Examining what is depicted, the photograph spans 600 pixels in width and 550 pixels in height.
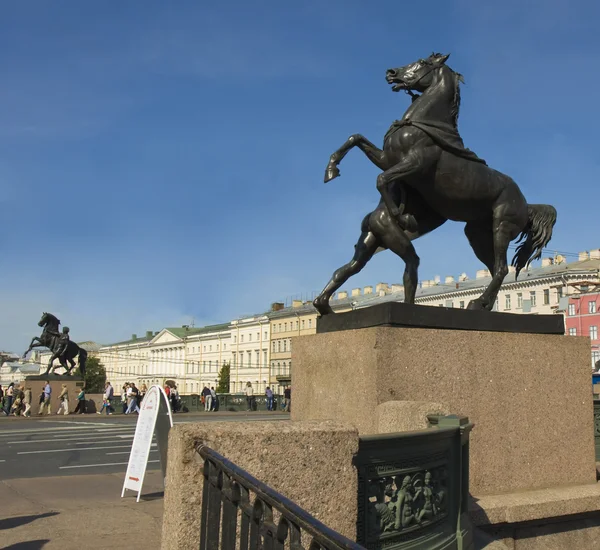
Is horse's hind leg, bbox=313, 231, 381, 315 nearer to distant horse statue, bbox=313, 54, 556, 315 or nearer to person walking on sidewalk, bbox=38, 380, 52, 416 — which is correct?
distant horse statue, bbox=313, 54, 556, 315

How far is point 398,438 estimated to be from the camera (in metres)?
3.33

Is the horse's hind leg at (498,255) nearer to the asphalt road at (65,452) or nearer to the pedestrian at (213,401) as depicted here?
the asphalt road at (65,452)

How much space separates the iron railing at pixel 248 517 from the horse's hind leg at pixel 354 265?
3418mm

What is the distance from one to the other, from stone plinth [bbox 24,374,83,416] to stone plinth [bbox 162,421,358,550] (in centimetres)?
2907

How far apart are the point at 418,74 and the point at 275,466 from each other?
4480mm

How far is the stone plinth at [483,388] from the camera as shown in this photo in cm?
514

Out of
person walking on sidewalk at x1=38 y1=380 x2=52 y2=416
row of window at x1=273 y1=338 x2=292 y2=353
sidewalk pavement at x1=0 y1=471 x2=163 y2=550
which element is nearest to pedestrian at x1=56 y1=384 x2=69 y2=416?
person walking on sidewalk at x1=38 y1=380 x2=52 y2=416

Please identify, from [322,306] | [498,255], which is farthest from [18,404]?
[498,255]

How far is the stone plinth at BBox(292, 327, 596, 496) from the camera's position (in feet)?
16.9

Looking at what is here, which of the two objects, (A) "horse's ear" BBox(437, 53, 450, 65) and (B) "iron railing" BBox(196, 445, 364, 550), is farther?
(A) "horse's ear" BBox(437, 53, 450, 65)

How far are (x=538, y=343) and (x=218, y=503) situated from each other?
4.07m

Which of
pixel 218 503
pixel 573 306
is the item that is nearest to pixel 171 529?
pixel 218 503

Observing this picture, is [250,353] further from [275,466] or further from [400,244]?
[275,466]

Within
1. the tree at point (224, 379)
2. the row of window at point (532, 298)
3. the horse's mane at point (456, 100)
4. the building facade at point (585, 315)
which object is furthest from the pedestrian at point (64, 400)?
the tree at point (224, 379)
